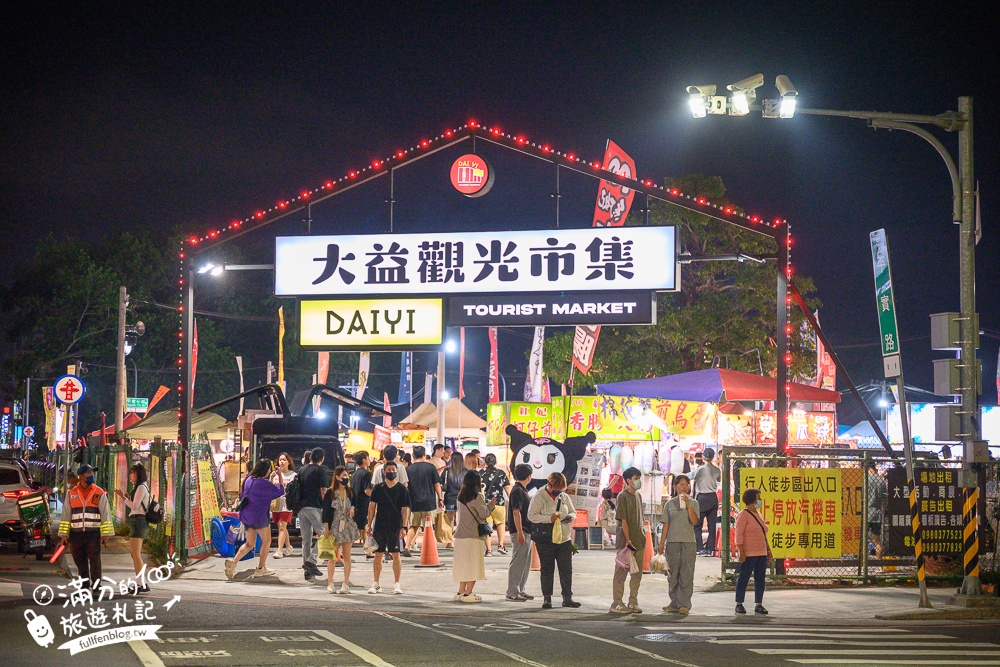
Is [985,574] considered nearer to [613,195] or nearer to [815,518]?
[815,518]

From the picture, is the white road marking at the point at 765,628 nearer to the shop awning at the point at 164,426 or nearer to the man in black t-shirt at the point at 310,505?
the man in black t-shirt at the point at 310,505

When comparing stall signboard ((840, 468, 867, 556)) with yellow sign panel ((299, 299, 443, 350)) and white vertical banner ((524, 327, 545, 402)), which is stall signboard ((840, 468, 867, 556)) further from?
white vertical banner ((524, 327, 545, 402))

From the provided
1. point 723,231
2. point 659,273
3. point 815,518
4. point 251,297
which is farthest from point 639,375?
point 251,297

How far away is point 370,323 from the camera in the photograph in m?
19.6

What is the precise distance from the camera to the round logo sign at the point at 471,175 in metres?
20.1

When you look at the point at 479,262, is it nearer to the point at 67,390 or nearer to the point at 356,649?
the point at 356,649

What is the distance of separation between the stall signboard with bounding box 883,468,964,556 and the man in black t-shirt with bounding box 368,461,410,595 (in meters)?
7.33

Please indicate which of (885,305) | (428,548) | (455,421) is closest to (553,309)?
(428,548)

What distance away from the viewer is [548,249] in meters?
19.2

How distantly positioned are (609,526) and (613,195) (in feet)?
23.7

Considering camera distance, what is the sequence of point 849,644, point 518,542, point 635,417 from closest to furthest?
point 849,644 → point 518,542 → point 635,417

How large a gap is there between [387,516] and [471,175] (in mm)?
7383

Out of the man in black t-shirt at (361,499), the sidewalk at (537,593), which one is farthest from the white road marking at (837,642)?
the man in black t-shirt at (361,499)

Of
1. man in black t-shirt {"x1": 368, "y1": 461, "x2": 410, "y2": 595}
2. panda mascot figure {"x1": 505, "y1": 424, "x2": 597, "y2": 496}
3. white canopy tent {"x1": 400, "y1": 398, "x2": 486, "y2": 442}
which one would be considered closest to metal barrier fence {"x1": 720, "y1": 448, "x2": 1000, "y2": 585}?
panda mascot figure {"x1": 505, "y1": 424, "x2": 597, "y2": 496}
